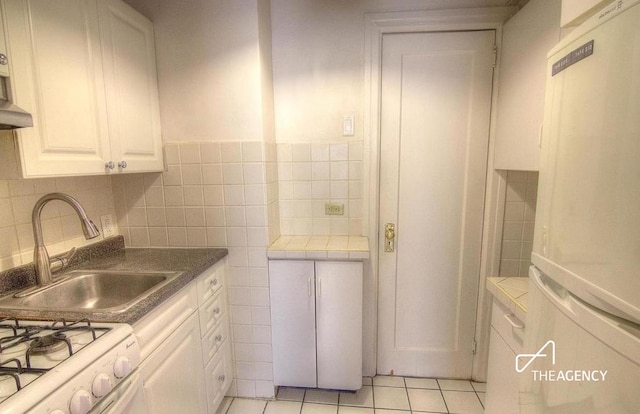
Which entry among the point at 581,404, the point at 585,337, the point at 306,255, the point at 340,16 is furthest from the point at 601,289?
the point at 340,16

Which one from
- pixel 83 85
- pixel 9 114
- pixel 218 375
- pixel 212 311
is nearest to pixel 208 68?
pixel 83 85

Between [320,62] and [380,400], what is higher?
[320,62]

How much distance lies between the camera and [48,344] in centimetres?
79

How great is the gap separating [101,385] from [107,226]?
1159 mm

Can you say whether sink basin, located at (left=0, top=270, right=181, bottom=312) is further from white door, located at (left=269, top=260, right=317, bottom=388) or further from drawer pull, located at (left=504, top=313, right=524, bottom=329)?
drawer pull, located at (left=504, top=313, right=524, bottom=329)

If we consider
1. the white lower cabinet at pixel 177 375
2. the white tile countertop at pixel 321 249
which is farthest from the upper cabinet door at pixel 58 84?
the white tile countertop at pixel 321 249

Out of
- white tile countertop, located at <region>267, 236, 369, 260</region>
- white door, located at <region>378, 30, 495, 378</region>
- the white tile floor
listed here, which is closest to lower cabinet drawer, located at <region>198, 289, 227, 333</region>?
white tile countertop, located at <region>267, 236, 369, 260</region>

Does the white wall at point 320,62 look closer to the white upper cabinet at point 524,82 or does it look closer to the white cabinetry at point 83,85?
the white upper cabinet at point 524,82

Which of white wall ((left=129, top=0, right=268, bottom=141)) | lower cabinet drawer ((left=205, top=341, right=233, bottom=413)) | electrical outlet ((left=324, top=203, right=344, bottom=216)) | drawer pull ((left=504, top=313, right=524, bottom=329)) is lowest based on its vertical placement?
lower cabinet drawer ((left=205, top=341, right=233, bottom=413))

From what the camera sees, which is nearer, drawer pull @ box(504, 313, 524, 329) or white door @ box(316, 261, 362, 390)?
drawer pull @ box(504, 313, 524, 329)

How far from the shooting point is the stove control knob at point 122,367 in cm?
82

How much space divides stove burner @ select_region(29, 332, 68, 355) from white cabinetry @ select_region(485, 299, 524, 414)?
1455mm

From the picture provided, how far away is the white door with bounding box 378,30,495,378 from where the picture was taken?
1.75 m

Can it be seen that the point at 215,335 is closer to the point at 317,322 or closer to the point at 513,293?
the point at 317,322
